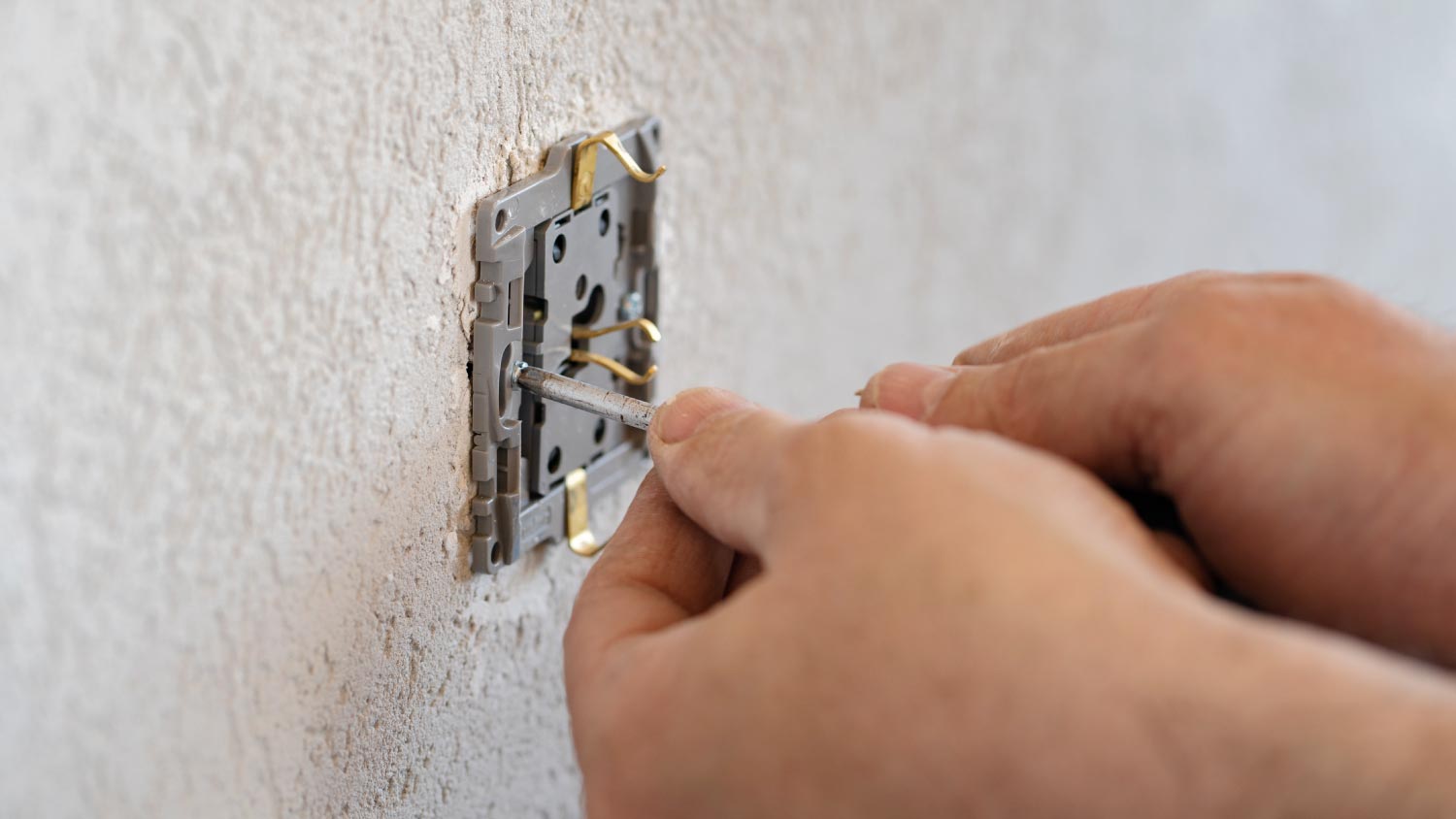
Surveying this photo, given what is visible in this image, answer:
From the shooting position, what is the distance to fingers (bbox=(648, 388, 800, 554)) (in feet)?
1.00

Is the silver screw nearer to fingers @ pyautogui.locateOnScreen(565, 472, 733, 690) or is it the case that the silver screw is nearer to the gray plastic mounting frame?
the gray plastic mounting frame

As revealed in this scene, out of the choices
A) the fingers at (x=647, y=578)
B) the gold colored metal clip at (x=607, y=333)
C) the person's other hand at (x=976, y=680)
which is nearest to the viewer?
the person's other hand at (x=976, y=680)

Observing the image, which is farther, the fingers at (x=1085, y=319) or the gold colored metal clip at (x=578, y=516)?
the gold colored metal clip at (x=578, y=516)

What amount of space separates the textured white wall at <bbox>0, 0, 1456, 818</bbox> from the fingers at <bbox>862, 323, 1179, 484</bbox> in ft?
0.56

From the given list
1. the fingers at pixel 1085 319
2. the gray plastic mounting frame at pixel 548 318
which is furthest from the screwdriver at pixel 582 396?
the fingers at pixel 1085 319

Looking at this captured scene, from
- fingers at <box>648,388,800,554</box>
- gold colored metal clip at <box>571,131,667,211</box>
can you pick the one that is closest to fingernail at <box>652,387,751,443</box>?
fingers at <box>648,388,800,554</box>

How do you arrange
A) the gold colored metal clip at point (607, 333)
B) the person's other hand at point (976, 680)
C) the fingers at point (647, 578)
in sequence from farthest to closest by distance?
the gold colored metal clip at point (607, 333)
the fingers at point (647, 578)
the person's other hand at point (976, 680)

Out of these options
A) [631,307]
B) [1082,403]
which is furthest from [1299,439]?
[631,307]

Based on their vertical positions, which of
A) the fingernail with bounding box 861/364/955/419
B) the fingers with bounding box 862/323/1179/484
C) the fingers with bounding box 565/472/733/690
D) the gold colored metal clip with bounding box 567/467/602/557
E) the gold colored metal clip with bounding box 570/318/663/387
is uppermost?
the fingers with bounding box 862/323/1179/484

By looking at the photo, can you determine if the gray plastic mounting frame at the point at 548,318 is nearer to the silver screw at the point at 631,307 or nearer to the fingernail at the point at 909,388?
the silver screw at the point at 631,307

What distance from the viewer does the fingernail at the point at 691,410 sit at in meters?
0.35

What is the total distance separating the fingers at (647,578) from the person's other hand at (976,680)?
29 mm

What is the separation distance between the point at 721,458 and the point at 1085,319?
132mm

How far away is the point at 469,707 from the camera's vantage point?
0.45 meters
